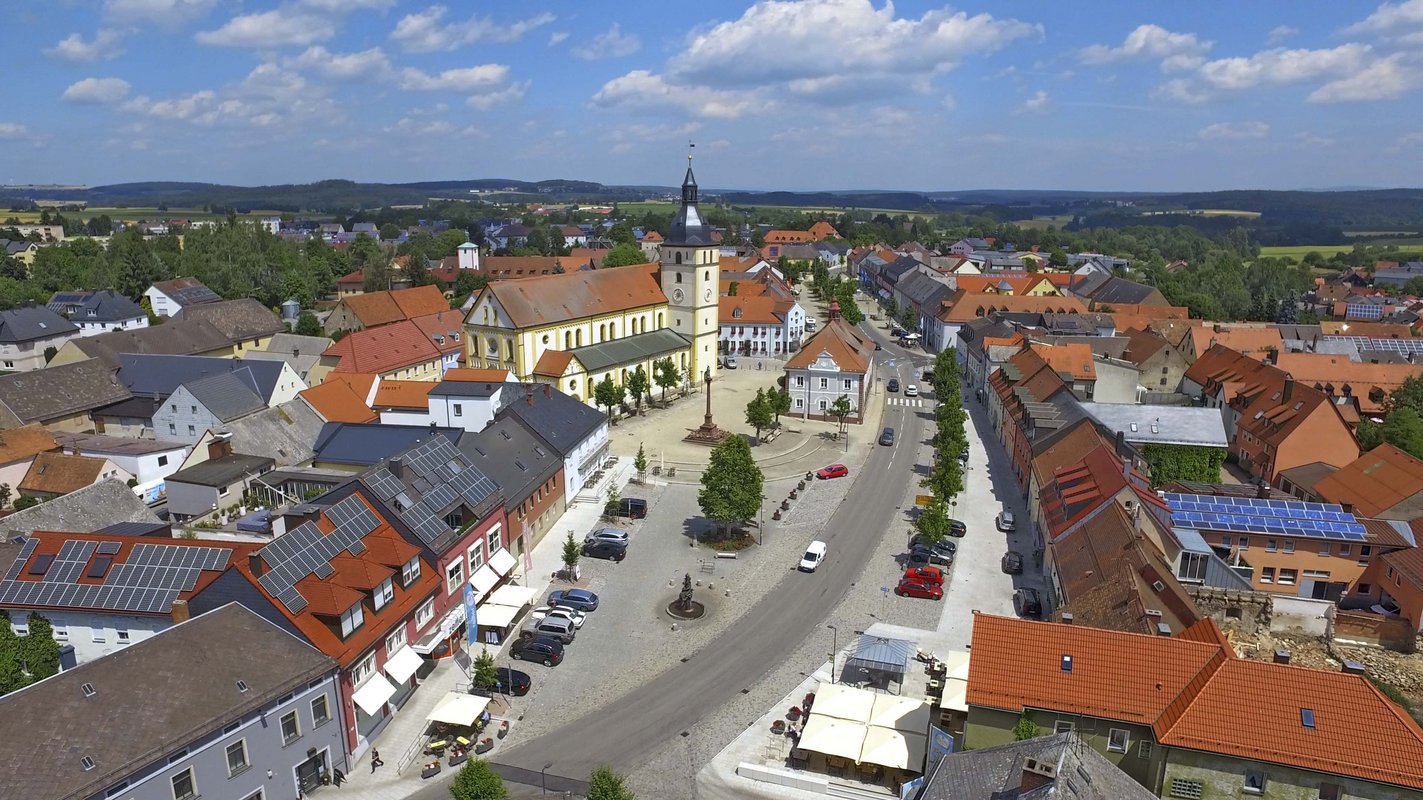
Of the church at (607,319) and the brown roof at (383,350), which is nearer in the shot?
the church at (607,319)

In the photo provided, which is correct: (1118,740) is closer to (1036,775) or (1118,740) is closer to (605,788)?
(1036,775)

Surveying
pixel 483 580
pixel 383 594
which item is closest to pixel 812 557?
pixel 483 580

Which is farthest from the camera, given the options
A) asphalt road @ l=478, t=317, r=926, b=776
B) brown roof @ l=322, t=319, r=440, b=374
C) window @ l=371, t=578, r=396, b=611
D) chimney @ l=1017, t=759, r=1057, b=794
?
brown roof @ l=322, t=319, r=440, b=374

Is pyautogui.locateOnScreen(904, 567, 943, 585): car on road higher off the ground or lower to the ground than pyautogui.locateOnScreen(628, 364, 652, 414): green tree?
lower

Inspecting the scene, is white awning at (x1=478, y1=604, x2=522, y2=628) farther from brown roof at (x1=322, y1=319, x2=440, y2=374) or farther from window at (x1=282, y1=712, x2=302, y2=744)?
brown roof at (x1=322, y1=319, x2=440, y2=374)

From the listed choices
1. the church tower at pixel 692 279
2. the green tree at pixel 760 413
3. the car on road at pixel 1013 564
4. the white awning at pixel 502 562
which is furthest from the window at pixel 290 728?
the church tower at pixel 692 279

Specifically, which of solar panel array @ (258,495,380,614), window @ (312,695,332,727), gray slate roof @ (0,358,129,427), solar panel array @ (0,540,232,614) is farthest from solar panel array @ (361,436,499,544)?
gray slate roof @ (0,358,129,427)

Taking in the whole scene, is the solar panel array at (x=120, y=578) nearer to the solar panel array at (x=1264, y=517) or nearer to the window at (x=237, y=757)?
the window at (x=237, y=757)
